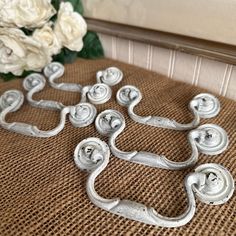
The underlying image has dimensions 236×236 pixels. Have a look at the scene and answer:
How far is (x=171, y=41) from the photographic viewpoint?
0.49 metres

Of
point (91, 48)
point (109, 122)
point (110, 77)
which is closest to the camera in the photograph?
point (109, 122)

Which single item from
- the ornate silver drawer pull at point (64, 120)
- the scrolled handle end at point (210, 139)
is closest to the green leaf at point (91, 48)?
the ornate silver drawer pull at point (64, 120)

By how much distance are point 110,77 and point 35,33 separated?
15 centimetres

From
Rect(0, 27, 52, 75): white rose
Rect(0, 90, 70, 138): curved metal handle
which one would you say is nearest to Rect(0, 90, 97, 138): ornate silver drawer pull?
Rect(0, 90, 70, 138): curved metal handle

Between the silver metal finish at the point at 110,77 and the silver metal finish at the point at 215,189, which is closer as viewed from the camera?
the silver metal finish at the point at 215,189

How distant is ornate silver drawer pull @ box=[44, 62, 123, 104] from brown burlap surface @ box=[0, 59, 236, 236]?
2cm

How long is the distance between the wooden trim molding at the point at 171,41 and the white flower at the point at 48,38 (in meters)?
0.10

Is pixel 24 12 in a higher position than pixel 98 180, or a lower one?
higher

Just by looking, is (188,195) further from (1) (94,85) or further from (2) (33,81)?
(2) (33,81)

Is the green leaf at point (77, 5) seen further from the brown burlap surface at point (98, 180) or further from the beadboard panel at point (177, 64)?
the brown burlap surface at point (98, 180)

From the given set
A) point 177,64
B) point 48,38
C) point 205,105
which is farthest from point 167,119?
point 48,38

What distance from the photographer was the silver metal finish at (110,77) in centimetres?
50

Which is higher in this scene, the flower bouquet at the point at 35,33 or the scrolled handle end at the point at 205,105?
the flower bouquet at the point at 35,33

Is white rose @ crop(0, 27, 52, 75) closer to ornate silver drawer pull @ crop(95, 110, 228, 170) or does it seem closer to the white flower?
the white flower
